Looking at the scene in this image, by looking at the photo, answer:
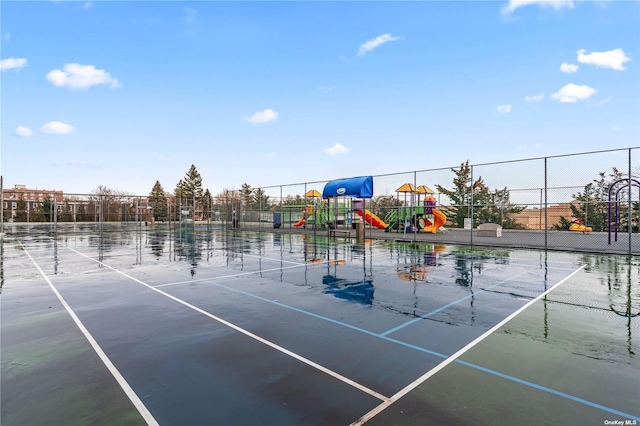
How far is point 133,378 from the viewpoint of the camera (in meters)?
3.76

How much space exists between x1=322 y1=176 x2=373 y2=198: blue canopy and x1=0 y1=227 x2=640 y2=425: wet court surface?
1426 centimetres

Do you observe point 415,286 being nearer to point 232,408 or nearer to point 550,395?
point 550,395

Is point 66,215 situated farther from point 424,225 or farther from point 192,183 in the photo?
point 424,225

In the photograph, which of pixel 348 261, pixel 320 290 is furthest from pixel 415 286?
pixel 348 261

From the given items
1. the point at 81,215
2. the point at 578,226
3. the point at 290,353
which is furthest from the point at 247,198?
the point at 290,353

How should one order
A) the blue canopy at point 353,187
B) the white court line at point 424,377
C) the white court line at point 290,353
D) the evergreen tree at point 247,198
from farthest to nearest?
the evergreen tree at point 247,198 < the blue canopy at point 353,187 < the white court line at point 290,353 < the white court line at point 424,377

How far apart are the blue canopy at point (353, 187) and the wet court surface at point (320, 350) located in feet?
46.8

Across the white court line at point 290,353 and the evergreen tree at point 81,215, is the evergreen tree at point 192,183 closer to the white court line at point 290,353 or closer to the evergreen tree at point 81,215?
the evergreen tree at point 81,215

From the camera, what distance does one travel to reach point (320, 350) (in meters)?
4.49

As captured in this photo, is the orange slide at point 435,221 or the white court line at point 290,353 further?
the orange slide at point 435,221

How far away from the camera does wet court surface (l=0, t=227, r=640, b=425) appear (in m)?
3.18

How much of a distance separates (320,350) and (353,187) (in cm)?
1948

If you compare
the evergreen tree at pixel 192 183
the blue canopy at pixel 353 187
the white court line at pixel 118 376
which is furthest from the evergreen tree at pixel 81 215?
the white court line at pixel 118 376

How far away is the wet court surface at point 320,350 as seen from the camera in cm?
318
